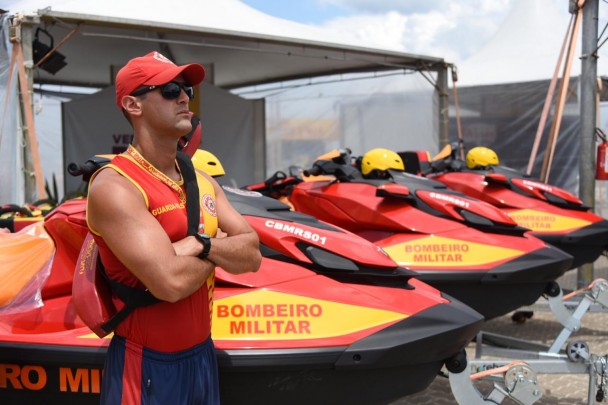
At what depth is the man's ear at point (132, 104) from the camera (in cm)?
182

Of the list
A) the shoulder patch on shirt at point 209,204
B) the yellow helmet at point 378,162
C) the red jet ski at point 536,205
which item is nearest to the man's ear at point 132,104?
the shoulder patch on shirt at point 209,204

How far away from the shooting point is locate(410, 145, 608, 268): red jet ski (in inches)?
223

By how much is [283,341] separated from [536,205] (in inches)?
161

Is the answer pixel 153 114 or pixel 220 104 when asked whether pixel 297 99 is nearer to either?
pixel 220 104

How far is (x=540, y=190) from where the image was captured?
19.8 feet

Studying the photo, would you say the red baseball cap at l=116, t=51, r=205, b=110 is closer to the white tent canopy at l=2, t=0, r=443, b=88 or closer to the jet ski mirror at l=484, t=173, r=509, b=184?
the jet ski mirror at l=484, t=173, r=509, b=184

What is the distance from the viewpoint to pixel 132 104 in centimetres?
182

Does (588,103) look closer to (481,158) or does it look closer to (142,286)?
(481,158)

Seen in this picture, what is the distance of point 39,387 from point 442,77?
9.47 meters

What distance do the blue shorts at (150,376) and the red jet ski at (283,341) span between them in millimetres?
528

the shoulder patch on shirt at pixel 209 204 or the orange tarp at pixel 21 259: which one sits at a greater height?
the shoulder patch on shirt at pixel 209 204

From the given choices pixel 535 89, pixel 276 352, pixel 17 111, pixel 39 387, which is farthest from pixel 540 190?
pixel 535 89

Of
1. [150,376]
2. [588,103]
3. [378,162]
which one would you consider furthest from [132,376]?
[588,103]

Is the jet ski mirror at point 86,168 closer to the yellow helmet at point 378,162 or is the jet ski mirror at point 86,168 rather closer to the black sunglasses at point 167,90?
the black sunglasses at point 167,90
